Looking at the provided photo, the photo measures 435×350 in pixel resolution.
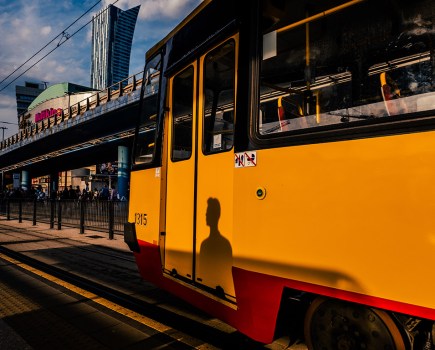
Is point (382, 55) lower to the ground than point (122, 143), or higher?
lower

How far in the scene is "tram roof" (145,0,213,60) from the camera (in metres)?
3.70

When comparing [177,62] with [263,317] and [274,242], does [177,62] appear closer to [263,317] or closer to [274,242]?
[274,242]

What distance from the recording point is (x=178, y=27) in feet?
13.7

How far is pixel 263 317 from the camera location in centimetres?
261

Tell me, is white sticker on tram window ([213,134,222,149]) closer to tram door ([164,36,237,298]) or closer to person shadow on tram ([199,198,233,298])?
tram door ([164,36,237,298])

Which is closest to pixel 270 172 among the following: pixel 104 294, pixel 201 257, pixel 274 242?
pixel 274 242

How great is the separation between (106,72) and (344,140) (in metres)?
190

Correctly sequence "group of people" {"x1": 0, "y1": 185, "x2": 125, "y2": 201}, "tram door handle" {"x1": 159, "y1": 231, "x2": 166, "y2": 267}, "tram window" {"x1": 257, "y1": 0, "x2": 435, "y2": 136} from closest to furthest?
"tram window" {"x1": 257, "y1": 0, "x2": 435, "y2": 136}
"tram door handle" {"x1": 159, "y1": 231, "x2": 166, "y2": 267}
"group of people" {"x1": 0, "y1": 185, "x2": 125, "y2": 201}

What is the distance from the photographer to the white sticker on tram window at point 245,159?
2.71m

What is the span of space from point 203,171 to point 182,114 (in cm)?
92

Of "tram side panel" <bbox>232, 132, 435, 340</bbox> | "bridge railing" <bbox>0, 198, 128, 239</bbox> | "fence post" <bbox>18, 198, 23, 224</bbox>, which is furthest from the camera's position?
"fence post" <bbox>18, 198, 23, 224</bbox>

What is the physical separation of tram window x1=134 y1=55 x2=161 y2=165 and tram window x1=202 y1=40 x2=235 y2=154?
116 cm

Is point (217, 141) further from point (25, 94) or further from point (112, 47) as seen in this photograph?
point (112, 47)

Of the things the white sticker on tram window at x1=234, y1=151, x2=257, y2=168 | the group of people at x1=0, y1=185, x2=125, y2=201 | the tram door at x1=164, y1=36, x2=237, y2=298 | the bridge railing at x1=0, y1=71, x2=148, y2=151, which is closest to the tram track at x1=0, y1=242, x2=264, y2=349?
the tram door at x1=164, y1=36, x2=237, y2=298
